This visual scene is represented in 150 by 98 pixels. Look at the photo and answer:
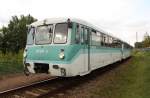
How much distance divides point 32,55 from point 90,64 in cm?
318

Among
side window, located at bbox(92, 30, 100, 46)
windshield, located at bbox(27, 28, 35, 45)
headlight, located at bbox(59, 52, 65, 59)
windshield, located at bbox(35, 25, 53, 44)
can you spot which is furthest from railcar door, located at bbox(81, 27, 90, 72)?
windshield, located at bbox(27, 28, 35, 45)

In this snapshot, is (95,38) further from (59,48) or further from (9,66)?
(9,66)

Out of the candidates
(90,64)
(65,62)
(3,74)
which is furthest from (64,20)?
(3,74)

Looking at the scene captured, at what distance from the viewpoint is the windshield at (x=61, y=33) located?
10.4 metres

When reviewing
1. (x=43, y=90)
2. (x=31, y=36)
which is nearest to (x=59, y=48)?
(x=43, y=90)

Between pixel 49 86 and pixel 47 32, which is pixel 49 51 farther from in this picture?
pixel 49 86

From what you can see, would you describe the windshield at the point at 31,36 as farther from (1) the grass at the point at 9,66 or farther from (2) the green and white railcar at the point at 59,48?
(1) the grass at the point at 9,66

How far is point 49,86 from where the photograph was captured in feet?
37.3

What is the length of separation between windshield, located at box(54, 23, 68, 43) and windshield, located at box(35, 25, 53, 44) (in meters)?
0.31

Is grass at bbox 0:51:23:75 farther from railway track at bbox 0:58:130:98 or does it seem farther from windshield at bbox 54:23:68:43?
windshield at bbox 54:23:68:43

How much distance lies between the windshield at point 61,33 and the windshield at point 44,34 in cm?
31

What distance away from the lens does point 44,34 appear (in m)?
11.1

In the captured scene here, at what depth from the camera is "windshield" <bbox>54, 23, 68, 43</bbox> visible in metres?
10.4

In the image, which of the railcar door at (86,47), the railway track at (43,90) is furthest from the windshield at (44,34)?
the railway track at (43,90)
